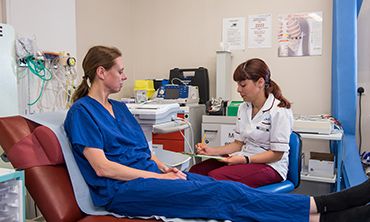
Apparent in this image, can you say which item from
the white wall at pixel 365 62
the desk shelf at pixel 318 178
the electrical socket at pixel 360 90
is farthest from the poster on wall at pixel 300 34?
the desk shelf at pixel 318 178

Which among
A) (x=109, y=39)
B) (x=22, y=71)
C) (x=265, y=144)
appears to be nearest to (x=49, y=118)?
(x=22, y=71)

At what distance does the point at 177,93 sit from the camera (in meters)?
3.28

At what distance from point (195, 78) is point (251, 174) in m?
1.90

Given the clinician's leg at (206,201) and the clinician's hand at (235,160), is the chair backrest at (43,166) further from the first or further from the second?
the clinician's hand at (235,160)

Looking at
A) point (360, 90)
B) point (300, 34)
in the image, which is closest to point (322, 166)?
point (360, 90)

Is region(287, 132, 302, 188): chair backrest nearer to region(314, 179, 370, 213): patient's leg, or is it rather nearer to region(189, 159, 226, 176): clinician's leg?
region(189, 159, 226, 176): clinician's leg

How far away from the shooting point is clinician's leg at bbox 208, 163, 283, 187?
1763mm

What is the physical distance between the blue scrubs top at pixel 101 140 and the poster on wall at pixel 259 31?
2.23m

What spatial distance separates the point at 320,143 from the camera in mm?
3268

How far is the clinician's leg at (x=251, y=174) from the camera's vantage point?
69.4 inches

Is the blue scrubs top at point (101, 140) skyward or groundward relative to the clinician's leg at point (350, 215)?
skyward

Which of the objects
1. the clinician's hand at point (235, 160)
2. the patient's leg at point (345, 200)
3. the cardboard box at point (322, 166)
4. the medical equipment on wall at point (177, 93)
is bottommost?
the cardboard box at point (322, 166)

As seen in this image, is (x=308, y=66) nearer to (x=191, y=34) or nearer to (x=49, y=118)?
(x=191, y=34)

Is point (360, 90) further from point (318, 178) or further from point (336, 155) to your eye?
point (318, 178)
